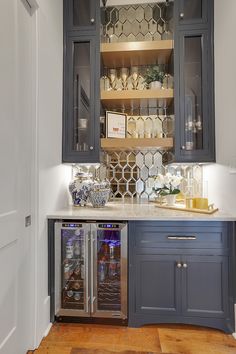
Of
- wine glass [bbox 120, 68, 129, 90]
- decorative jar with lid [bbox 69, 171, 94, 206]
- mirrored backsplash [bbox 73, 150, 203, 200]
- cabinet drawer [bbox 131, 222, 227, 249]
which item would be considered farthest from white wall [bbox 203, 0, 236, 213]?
decorative jar with lid [bbox 69, 171, 94, 206]

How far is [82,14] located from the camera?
235 cm

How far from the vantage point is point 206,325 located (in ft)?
6.26

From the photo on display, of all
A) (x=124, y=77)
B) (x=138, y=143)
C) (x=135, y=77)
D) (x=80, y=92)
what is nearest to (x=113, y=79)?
(x=124, y=77)

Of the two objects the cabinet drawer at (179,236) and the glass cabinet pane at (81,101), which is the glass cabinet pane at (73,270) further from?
the glass cabinet pane at (81,101)

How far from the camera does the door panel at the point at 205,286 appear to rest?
190 cm

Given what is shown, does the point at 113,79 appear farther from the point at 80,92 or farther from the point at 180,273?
the point at 180,273

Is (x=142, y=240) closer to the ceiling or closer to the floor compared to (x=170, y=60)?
closer to the floor

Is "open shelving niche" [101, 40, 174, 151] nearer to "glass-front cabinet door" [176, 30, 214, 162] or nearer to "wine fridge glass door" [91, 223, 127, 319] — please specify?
"glass-front cabinet door" [176, 30, 214, 162]

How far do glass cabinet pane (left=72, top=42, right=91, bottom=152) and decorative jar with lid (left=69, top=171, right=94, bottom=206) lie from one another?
15.4 inches

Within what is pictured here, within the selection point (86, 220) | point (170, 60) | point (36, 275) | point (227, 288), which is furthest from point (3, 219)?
point (170, 60)

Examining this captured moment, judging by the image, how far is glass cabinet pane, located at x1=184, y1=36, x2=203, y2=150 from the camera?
228 centimetres

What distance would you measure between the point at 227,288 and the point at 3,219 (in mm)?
1725

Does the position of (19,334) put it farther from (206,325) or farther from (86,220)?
(206,325)

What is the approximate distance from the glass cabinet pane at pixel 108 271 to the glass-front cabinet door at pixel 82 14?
1.95 m
